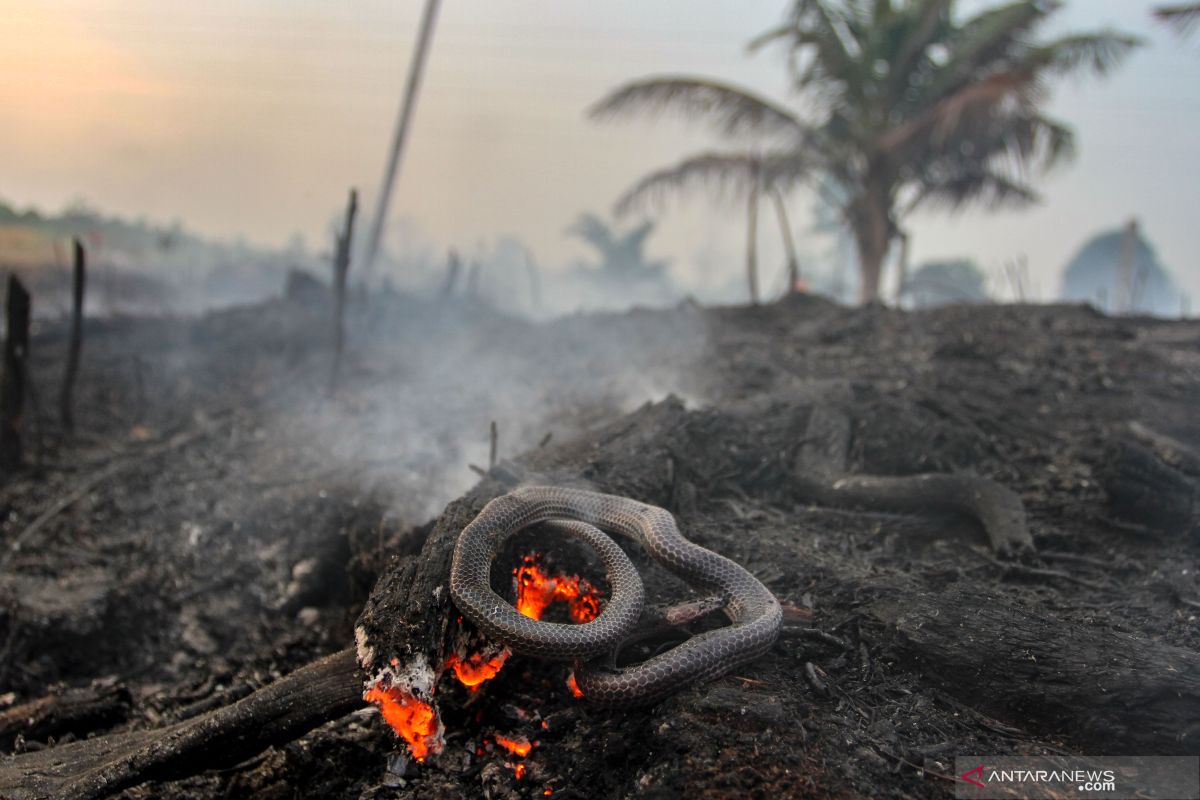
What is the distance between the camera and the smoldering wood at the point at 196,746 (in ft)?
10.8

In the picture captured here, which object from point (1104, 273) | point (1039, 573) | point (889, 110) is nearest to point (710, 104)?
point (889, 110)

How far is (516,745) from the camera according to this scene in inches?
127

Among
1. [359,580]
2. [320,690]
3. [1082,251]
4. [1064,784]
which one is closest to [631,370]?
[359,580]

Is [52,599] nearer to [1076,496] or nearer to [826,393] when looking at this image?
[826,393]

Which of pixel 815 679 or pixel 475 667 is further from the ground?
pixel 815 679

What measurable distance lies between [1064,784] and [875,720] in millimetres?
727

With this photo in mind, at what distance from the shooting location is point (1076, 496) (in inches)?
205

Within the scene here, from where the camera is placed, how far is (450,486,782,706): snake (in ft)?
10.6

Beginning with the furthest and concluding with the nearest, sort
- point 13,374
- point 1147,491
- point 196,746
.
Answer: point 13,374 < point 1147,491 < point 196,746

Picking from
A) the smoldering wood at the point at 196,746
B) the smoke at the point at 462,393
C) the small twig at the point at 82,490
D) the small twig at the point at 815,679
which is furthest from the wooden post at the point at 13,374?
the small twig at the point at 815,679

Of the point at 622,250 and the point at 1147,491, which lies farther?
the point at 622,250

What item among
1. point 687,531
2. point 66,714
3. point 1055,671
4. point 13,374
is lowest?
point 66,714

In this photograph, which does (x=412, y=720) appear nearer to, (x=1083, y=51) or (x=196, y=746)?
(x=196, y=746)

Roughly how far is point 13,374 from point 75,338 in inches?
38.2
